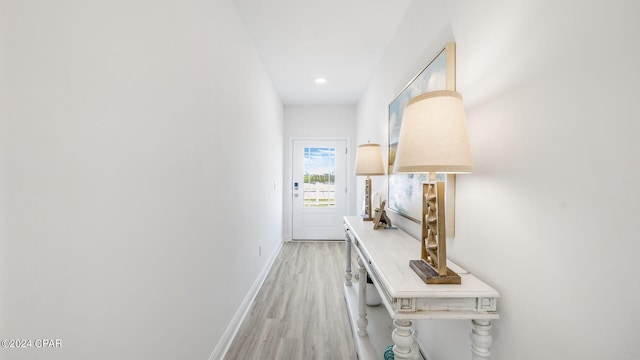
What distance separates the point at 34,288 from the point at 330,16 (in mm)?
2448

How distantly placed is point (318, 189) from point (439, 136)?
4161 millimetres

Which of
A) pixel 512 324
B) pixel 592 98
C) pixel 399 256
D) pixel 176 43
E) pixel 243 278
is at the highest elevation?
pixel 176 43

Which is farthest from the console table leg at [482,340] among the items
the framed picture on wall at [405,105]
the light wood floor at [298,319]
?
the light wood floor at [298,319]

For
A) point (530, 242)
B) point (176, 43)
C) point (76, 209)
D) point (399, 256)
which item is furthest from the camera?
point (399, 256)

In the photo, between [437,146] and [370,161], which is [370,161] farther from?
[437,146]

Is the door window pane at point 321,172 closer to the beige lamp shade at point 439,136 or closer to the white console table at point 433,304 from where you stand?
the white console table at point 433,304

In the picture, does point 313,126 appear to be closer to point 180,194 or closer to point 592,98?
point 180,194

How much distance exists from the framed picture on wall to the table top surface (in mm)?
259

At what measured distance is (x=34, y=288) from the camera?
64 centimetres

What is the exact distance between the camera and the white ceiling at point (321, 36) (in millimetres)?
2160

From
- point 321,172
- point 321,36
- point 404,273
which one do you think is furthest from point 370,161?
point 321,172

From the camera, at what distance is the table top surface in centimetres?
101

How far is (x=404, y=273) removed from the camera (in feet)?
3.89

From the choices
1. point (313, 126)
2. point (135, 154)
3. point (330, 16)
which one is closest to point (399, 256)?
point (135, 154)
